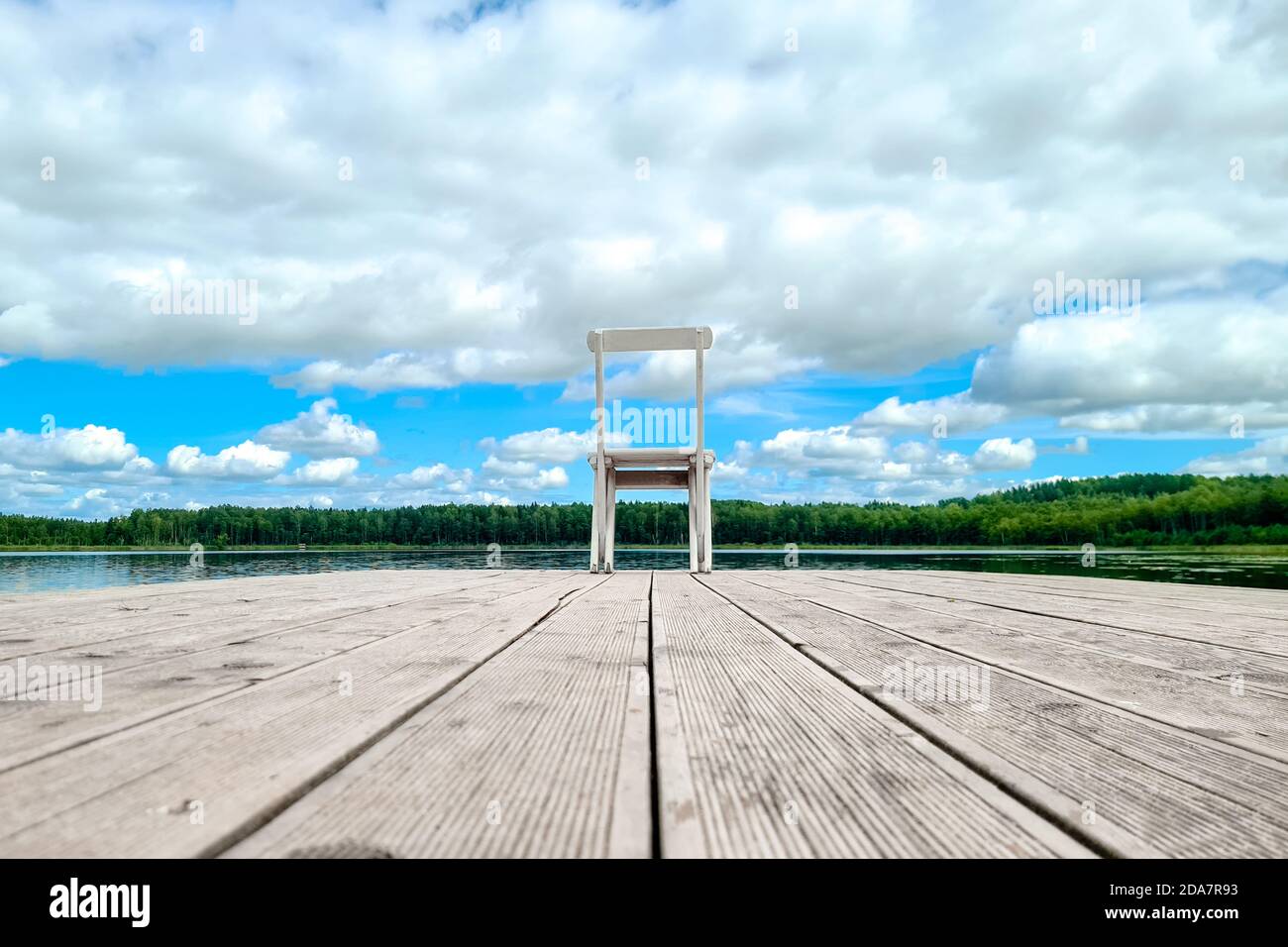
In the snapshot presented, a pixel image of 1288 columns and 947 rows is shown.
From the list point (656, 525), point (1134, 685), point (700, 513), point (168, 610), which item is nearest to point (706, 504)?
point (700, 513)

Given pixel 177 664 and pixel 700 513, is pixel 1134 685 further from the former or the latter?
pixel 700 513

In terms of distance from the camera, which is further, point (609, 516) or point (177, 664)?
point (609, 516)

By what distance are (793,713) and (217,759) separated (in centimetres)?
74

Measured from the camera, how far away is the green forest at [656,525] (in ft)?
190

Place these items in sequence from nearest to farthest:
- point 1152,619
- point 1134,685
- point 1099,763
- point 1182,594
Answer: point 1099,763 < point 1134,685 < point 1152,619 < point 1182,594

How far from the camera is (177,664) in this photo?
1512 millimetres

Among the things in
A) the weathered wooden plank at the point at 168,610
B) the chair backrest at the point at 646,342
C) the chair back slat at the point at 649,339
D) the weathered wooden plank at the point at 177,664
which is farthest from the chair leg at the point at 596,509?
the weathered wooden plank at the point at 177,664

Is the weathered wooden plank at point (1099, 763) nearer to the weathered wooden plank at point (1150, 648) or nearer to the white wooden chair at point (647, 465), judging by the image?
the weathered wooden plank at point (1150, 648)

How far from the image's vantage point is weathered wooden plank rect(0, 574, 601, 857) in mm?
637

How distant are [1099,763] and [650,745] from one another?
53cm

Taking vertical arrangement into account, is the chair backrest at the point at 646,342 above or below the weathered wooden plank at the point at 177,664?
above

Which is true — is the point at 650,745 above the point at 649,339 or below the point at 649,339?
below

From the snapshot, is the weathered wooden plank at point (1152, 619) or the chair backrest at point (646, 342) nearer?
the weathered wooden plank at point (1152, 619)
